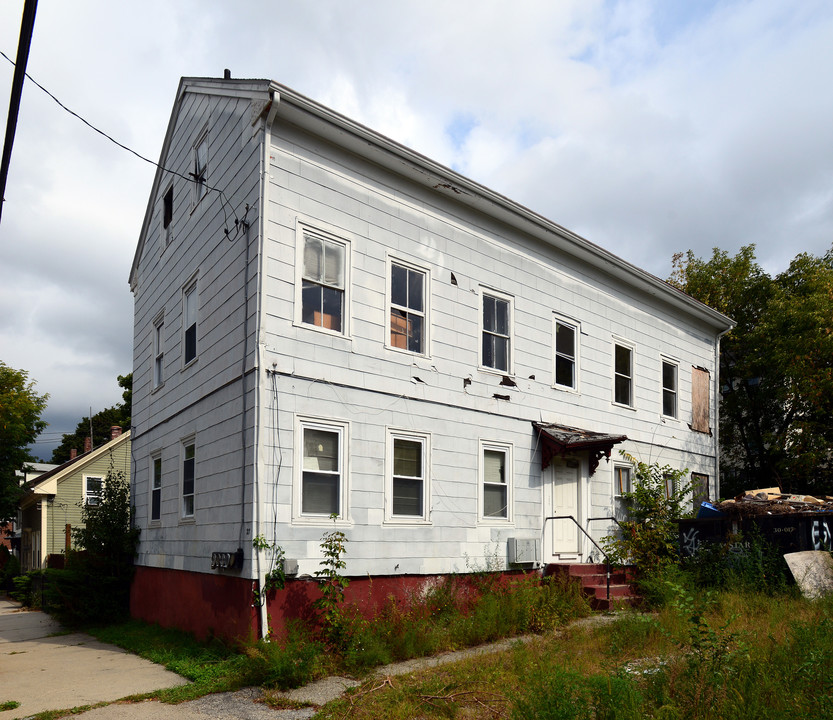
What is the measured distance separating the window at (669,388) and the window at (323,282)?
1000 cm

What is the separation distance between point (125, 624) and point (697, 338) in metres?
15.2

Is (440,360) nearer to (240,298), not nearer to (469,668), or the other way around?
(240,298)

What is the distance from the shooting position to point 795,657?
277 inches

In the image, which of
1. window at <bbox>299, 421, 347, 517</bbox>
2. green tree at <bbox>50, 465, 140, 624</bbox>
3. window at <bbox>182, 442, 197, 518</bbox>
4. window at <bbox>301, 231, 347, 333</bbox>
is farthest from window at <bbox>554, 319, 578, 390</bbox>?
green tree at <bbox>50, 465, 140, 624</bbox>

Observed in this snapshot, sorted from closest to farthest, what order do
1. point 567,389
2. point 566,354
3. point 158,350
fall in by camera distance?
point 567,389 < point 566,354 < point 158,350

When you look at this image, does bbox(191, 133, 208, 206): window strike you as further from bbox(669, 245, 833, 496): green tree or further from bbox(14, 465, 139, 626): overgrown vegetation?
bbox(669, 245, 833, 496): green tree

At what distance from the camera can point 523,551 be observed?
13484 millimetres

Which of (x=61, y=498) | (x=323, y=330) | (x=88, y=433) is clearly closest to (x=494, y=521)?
(x=323, y=330)

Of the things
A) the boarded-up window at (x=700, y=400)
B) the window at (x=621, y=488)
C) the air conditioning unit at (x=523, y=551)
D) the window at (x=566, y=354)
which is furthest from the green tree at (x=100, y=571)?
the boarded-up window at (x=700, y=400)

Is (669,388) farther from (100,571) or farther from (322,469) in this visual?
(100,571)

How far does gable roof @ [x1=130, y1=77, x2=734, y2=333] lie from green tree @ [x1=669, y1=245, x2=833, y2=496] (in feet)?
13.5

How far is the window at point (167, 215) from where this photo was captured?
52.2 ft

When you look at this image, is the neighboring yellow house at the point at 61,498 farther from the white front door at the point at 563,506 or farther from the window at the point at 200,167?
the white front door at the point at 563,506

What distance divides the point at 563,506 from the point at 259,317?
7439mm
